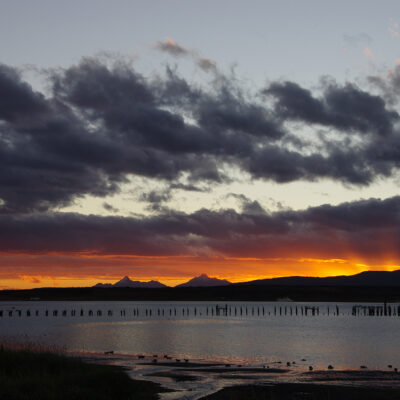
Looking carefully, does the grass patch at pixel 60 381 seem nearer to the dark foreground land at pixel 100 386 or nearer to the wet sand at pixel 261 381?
the dark foreground land at pixel 100 386

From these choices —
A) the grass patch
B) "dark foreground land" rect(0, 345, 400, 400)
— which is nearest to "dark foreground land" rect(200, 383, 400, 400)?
"dark foreground land" rect(0, 345, 400, 400)

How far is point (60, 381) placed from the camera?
99.1 feet

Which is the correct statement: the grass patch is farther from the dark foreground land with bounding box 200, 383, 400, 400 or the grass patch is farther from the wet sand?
the dark foreground land with bounding box 200, 383, 400, 400

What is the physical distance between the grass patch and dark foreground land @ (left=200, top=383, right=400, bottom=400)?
4420mm

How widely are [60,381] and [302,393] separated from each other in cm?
1369

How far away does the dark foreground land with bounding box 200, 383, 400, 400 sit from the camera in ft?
108

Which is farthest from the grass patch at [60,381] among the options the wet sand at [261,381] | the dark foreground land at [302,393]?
the dark foreground land at [302,393]

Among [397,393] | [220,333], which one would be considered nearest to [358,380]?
[397,393]

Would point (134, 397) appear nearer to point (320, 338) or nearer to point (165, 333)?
point (320, 338)

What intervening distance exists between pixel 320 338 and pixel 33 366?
175 ft

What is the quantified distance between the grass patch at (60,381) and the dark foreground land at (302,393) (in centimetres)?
442

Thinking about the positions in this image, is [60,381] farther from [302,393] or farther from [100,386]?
[302,393]

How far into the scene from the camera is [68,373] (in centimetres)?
3397

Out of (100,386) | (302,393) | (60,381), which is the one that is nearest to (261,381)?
(302,393)
